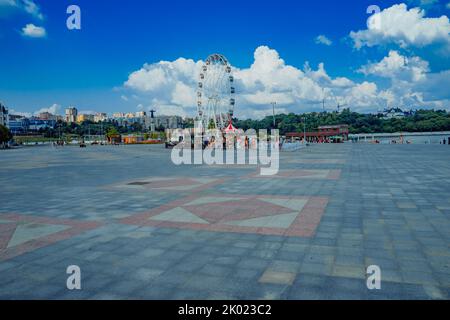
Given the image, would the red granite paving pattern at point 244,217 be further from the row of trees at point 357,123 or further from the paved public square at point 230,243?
the row of trees at point 357,123

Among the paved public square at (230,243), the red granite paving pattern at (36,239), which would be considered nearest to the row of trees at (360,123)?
the paved public square at (230,243)

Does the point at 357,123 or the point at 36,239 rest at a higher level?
the point at 357,123

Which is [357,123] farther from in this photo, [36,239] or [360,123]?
[36,239]

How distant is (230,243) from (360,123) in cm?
12079

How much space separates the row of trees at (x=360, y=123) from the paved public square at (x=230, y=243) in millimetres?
89005

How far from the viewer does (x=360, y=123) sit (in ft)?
382

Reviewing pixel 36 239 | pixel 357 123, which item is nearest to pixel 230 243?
pixel 36 239

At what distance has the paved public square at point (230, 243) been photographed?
404 centimetres

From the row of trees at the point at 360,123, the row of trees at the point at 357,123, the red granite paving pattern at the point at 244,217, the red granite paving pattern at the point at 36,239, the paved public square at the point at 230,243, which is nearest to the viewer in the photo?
the paved public square at the point at 230,243

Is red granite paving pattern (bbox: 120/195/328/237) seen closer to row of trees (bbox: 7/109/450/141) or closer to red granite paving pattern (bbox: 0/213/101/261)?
red granite paving pattern (bbox: 0/213/101/261)

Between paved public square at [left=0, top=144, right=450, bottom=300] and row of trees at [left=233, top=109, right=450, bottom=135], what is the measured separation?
89.0m

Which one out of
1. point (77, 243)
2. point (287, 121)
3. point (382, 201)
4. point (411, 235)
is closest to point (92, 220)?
point (77, 243)

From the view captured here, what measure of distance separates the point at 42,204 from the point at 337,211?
25.8 feet
